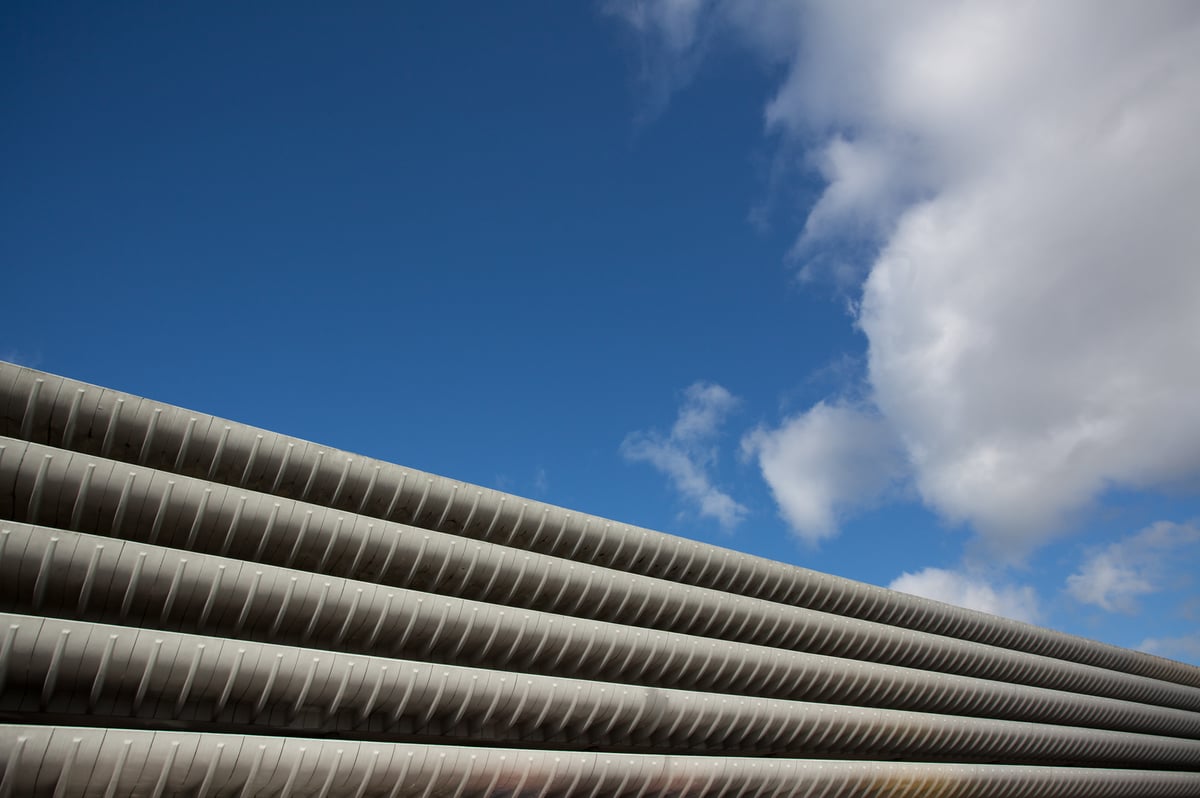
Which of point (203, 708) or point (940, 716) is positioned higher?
point (940, 716)

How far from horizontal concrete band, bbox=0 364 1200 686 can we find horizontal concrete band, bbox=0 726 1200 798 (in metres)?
10.9

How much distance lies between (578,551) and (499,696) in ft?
37.5

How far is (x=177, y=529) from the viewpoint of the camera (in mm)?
27625

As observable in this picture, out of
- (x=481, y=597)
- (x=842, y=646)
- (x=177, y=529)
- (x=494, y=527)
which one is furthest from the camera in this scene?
(x=842, y=646)

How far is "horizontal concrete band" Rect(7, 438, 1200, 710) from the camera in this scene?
2512 centimetres

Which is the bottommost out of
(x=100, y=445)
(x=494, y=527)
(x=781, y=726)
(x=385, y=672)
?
(x=385, y=672)

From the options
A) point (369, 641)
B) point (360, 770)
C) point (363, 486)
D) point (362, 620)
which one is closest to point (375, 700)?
point (360, 770)

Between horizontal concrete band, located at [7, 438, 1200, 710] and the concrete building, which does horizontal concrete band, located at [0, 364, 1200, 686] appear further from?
horizontal concrete band, located at [7, 438, 1200, 710]

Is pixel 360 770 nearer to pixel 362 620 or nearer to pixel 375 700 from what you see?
pixel 375 700

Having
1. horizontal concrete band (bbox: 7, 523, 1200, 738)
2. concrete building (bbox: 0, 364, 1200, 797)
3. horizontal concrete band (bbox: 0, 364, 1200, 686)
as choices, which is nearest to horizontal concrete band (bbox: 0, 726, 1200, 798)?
concrete building (bbox: 0, 364, 1200, 797)

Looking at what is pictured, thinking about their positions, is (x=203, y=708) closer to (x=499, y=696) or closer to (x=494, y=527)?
(x=499, y=696)

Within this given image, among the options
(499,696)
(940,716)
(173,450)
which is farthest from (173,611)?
(940,716)

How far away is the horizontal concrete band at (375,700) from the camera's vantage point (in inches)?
882

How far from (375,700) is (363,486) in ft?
31.5
